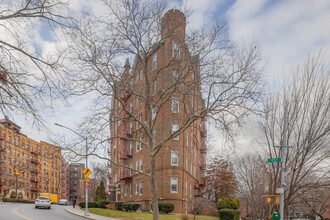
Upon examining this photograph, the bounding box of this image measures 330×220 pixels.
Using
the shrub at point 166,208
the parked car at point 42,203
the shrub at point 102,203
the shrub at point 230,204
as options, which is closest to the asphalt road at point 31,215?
the parked car at point 42,203

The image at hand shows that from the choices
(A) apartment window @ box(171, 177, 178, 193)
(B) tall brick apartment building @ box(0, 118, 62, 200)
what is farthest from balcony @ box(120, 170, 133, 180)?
(B) tall brick apartment building @ box(0, 118, 62, 200)

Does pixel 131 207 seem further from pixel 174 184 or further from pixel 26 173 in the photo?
pixel 26 173

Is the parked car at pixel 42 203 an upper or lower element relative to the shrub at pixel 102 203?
upper

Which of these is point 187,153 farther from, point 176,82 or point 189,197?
point 176,82

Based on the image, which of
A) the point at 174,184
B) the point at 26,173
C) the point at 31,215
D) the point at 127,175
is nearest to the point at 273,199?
the point at 31,215

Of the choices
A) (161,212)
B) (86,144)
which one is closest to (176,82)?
(86,144)

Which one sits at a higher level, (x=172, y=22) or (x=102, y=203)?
(x=172, y=22)

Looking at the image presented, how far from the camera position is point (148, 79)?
21.4 meters

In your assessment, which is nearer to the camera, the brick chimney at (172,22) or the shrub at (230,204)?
the brick chimney at (172,22)

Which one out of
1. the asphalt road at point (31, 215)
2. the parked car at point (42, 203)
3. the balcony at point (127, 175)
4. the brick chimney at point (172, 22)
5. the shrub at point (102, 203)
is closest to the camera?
the brick chimney at point (172, 22)

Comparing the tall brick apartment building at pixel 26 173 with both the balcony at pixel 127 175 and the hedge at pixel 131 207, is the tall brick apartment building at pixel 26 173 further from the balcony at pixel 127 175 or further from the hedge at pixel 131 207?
the hedge at pixel 131 207

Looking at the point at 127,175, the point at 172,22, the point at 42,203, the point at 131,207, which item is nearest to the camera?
the point at 172,22

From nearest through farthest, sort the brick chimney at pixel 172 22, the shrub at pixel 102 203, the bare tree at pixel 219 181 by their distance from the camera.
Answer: the brick chimney at pixel 172 22, the shrub at pixel 102 203, the bare tree at pixel 219 181

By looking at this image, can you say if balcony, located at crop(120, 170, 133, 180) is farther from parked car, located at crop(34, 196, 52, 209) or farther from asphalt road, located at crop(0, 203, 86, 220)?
Result: asphalt road, located at crop(0, 203, 86, 220)
